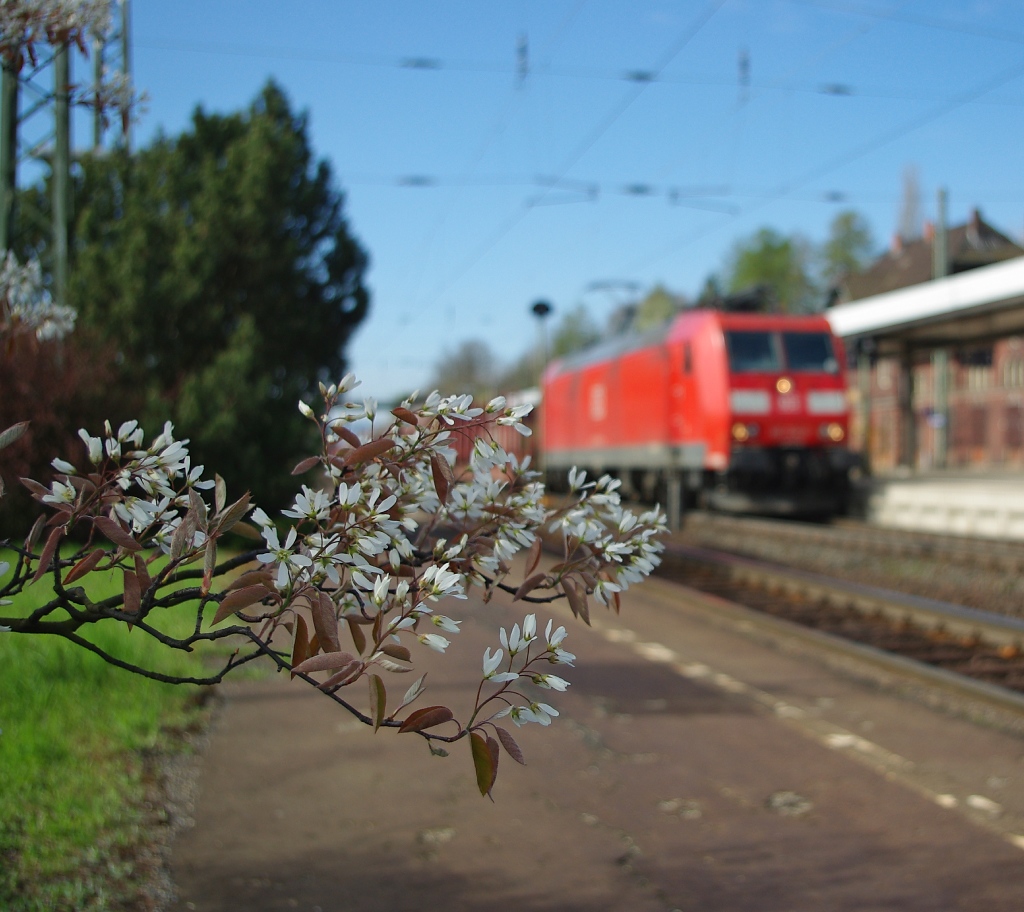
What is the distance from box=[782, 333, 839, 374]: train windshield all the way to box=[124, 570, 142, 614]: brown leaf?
16.2 m

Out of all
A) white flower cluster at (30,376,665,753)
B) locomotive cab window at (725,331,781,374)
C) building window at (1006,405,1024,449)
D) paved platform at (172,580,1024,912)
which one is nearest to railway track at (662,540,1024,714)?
paved platform at (172,580,1024,912)

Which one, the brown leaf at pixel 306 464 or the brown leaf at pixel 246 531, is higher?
the brown leaf at pixel 306 464

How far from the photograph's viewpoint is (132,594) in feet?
6.62

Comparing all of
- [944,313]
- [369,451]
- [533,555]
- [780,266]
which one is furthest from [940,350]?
[780,266]

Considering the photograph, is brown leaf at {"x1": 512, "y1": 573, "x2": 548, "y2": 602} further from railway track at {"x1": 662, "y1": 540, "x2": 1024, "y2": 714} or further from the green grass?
railway track at {"x1": 662, "y1": 540, "x2": 1024, "y2": 714}

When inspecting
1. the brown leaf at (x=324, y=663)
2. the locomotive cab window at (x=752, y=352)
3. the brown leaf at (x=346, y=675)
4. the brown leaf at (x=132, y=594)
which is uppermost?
the locomotive cab window at (x=752, y=352)

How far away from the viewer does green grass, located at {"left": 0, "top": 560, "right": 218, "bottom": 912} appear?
3516 mm

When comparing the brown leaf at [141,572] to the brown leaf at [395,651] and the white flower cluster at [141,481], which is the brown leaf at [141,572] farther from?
Answer: the brown leaf at [395,651]

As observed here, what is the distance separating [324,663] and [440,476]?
0.47m

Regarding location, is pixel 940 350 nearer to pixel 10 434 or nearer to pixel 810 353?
pixel 810 353

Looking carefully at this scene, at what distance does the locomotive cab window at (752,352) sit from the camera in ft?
55.2

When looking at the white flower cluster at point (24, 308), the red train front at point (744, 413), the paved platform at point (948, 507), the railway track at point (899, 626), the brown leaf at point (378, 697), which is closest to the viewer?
the brown leaf at point (378, 697)

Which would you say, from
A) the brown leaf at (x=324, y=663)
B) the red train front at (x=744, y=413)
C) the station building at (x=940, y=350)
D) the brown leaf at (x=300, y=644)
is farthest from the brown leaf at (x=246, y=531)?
the station building at (x=940, y=350)

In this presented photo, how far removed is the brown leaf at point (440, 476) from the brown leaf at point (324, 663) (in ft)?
1.27
